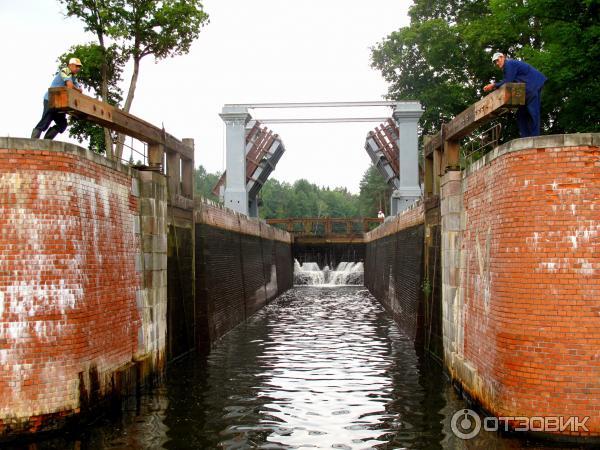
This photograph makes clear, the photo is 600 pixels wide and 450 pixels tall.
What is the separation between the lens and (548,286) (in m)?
7.11

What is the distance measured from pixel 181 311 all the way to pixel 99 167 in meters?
5.05

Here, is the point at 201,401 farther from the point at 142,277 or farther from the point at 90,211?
the point at 90,211

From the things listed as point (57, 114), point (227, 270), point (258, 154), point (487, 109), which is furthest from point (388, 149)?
point (57, 114)

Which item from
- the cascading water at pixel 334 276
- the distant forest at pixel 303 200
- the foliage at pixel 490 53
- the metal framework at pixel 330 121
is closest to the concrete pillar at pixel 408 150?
the metal framework at pixel 330 121

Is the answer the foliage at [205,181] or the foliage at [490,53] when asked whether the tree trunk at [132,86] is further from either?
the foliage at [205,181]

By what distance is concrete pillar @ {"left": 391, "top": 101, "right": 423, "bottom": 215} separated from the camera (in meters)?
26.8

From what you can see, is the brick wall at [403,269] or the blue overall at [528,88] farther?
the brick wall at [403,269]

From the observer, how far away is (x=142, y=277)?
10750mm

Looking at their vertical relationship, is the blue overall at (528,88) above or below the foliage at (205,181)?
below

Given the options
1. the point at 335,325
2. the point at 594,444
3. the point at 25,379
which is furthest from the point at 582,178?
the point at 335,325

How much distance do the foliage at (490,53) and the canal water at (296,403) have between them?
9621 millimetres

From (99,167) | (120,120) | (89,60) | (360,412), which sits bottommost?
(360,412)

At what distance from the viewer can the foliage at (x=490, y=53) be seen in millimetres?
18500

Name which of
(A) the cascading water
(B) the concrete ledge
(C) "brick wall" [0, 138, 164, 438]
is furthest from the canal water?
(A) the cascading water
